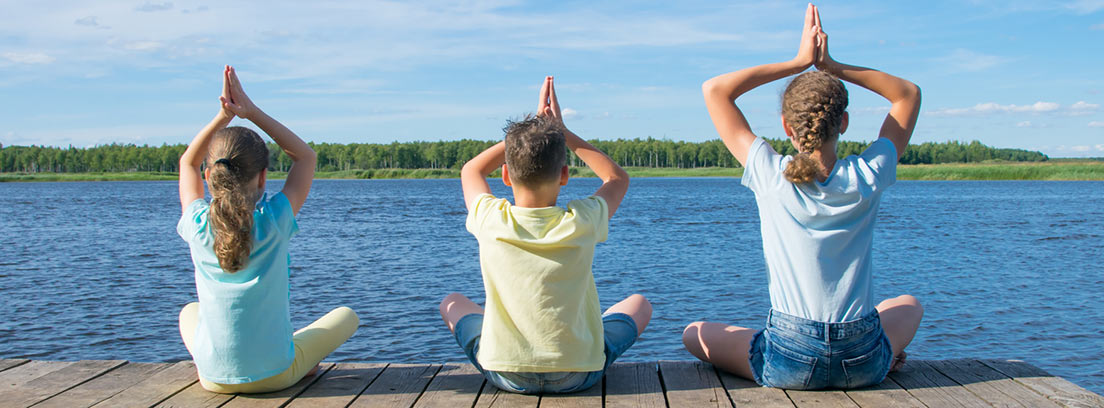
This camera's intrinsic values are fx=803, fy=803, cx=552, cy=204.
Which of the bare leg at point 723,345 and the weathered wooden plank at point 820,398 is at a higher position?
the bare leg at point 723,345

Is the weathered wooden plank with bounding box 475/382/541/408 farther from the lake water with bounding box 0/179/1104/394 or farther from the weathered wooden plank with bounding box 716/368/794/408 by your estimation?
the lake water with bounding box 0/179/1104/394

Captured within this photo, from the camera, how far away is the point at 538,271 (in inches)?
121

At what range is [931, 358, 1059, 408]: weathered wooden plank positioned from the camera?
3.27 m

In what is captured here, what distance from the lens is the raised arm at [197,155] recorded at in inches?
136

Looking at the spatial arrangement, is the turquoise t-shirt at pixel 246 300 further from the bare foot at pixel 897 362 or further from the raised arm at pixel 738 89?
the bare foot at pixel 897 362

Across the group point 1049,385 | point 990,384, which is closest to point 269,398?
point 990,384

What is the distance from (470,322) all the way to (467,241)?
58.9 feet

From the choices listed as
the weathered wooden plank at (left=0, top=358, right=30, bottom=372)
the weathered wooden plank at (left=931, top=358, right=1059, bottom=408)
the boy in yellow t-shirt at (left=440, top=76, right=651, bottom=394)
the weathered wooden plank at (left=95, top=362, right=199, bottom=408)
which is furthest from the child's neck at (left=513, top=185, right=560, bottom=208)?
the weathered wooden plank at (left=0, top=358, right=30, bottom=372)

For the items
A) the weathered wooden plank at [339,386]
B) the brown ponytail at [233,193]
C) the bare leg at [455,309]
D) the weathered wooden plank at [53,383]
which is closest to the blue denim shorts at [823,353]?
the bare leg at [455,309]

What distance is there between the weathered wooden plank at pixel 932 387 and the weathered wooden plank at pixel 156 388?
10.4 feet

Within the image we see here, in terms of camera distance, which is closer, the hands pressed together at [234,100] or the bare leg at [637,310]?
the hands pressed together at [234,100]

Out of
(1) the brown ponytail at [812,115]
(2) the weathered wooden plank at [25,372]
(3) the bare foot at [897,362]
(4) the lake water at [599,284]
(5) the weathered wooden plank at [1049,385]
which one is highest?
(1) the brown ponytail at [812,115]

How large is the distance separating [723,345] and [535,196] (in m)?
1.21

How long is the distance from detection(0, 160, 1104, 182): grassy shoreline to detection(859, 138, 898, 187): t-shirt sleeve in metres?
80.6
